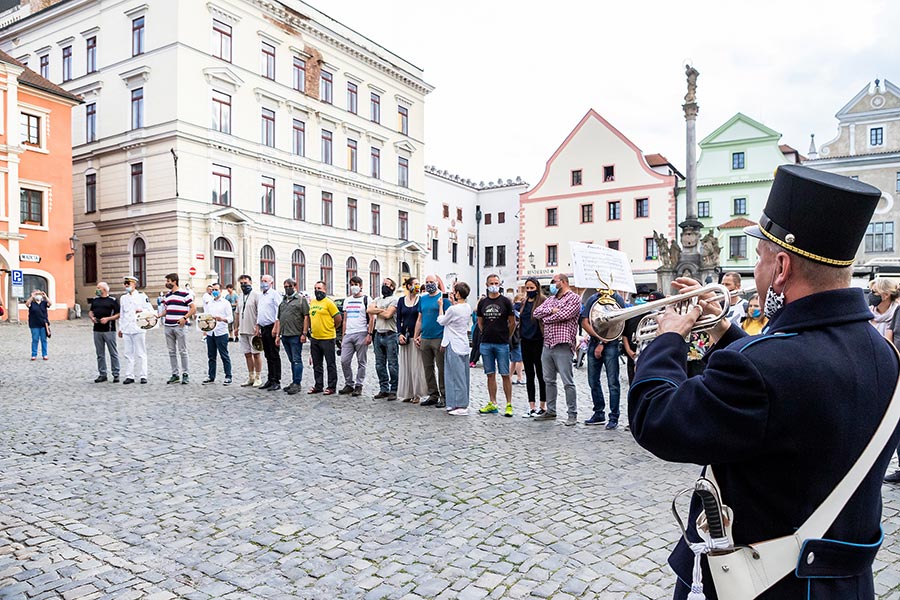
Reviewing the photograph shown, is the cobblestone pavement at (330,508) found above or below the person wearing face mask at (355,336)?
below

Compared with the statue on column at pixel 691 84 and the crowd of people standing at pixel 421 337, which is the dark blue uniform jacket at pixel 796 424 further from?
the statue on column at pixel 691 84

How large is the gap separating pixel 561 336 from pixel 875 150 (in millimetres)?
40049

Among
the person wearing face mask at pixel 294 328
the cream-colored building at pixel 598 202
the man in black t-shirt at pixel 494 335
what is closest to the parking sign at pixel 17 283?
the person wearing face mask at pixel 294 328

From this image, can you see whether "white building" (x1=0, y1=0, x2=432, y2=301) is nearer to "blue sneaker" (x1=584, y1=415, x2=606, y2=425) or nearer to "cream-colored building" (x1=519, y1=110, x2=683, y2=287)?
"cream-colored building" (x1=519, y1=110, x2=683, y2=287)

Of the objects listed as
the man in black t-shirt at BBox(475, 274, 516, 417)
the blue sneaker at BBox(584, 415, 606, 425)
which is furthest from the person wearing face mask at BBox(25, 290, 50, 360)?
the blue sneaker at BBox(584, 415, 606, 425)

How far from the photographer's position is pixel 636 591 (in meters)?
4.04

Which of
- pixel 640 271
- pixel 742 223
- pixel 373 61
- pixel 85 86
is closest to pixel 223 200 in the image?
pixel 85 86

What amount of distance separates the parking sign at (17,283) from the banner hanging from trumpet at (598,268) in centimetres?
2961

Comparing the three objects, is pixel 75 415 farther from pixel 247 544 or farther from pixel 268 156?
pixel 268 156

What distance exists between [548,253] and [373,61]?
756 inches

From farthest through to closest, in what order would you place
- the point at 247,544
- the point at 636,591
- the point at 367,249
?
the point at 367,249, the point at 247,544, the point at 636,591

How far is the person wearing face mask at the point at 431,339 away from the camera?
11.1 m

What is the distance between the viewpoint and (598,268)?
24.3ft

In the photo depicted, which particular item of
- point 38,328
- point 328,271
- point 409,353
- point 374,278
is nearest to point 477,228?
point 374,278
